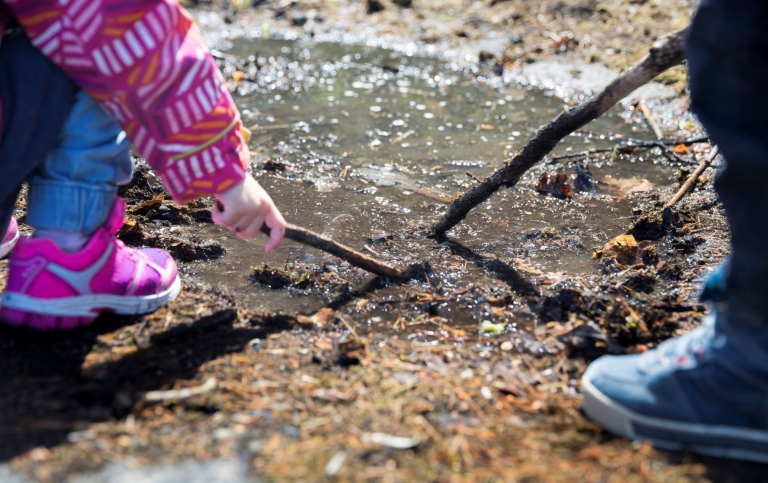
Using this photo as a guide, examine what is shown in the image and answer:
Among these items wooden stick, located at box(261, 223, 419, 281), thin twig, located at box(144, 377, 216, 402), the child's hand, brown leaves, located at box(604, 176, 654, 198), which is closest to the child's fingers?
the child's hand

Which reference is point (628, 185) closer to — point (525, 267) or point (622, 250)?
point (622, 250)

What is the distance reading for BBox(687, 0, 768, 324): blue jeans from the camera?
1.56 m

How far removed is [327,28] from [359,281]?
4930mm

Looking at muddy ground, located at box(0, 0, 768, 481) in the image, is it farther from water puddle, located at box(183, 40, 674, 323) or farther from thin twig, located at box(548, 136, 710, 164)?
thin twig, located at box(548, 136, 710, 164)

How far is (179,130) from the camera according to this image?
1.99 metres

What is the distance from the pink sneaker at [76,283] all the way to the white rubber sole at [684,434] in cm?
135

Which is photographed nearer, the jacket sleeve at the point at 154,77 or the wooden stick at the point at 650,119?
the jacket sleeve at the point at 154,77

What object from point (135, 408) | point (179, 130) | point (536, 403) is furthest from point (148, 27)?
point (536, 403)

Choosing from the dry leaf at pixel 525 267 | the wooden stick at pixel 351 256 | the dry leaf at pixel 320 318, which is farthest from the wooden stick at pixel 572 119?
the dry leaf at pixel 320 318

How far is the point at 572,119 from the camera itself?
270 centimetres

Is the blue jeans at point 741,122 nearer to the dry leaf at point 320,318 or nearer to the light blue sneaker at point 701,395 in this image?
the light blue sneaker at point 701,395

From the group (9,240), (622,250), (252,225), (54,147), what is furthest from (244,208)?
(622,250)

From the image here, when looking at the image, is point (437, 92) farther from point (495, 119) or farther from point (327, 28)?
point (327, 28)

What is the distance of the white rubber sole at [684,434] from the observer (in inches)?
64.6
